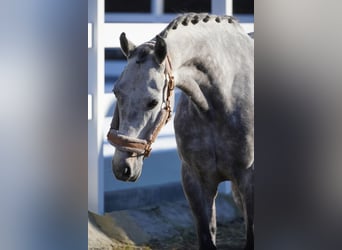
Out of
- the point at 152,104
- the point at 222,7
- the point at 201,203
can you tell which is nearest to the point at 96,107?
the point at 222,7

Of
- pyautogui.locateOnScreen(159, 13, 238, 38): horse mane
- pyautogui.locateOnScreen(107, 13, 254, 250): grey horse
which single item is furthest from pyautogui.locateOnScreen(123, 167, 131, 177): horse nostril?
pyautogui.locateOnScreen(159, 13, 238, 38): horse mane

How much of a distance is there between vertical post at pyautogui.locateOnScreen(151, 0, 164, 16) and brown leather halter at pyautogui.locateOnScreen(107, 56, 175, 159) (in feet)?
3.84

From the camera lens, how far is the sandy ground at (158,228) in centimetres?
367

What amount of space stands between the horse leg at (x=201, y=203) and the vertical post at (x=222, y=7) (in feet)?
2.92

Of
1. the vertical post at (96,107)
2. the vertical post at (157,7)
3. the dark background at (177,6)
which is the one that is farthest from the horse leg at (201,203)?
the vertical post at (157,7)

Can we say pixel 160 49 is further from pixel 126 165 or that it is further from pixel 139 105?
pixel 126 165

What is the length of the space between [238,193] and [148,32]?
1.08 m

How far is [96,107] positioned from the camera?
3.93 metres

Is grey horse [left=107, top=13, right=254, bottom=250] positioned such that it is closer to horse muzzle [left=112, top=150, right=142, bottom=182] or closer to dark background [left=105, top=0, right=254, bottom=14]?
horse muzzle [left=112, top=150, right=142, bottom=182]

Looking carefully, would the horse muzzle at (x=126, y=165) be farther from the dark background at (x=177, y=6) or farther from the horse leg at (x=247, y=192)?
the dark background at (x=177, y=6)

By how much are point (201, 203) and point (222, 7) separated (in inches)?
40.9
